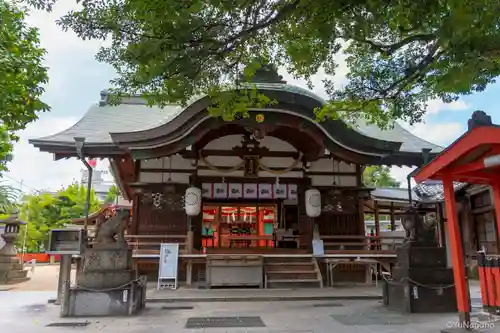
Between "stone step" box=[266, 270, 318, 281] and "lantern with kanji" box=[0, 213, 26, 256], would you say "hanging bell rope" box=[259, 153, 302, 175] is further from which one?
"lantern with kanji" box=[0, 213, 26, 256]

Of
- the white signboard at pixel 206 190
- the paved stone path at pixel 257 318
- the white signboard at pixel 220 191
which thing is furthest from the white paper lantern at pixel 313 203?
the paved stone path at pixel 257 318

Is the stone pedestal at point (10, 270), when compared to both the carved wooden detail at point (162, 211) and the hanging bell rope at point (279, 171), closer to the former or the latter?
the carved wooden detail at point (162, 211)

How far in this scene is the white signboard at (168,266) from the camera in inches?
391

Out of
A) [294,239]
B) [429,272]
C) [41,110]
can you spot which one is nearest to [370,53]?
[429,272]

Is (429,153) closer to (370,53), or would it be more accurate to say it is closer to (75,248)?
(370,53)

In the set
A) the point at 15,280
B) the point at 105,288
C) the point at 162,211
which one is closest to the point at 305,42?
the point at 105,288

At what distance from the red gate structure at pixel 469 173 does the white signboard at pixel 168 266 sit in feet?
22.2

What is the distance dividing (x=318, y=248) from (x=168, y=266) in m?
4.33

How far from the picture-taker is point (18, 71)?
5.59 m

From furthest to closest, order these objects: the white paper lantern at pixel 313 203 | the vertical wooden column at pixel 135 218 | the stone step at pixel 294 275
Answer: the vertical wooden column at pixel 135 218 < the white paper lantern at pixel 313 203 < the stone step at pixel 294 275

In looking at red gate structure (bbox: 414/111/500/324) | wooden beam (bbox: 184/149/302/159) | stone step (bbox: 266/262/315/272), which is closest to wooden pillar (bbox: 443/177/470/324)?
red gate structure (bbox: 414/111/500/324)

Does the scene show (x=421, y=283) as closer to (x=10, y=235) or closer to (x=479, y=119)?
(x=479, y=119)

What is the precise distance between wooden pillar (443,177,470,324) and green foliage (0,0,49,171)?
6.45m

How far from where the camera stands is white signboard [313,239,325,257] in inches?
424
